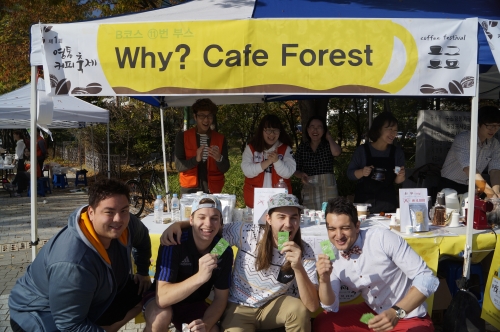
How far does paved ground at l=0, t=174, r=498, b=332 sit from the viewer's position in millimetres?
4910

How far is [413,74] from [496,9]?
1.98 metres

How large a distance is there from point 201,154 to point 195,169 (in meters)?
0.20

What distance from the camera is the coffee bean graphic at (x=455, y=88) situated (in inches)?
131

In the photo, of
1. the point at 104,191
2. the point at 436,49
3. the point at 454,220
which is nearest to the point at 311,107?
the point at 454,220

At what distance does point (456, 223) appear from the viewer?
3842 mm

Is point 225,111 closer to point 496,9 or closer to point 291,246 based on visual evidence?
point 496,9

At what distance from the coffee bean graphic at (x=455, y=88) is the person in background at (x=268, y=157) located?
1609mm

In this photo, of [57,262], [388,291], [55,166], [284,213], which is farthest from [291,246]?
[55,166]

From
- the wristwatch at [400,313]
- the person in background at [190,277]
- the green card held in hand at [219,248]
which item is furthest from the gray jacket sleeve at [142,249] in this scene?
the wristwatch at [400,313]

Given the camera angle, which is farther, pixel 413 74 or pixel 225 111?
pixel 225 111

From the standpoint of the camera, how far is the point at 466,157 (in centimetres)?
425

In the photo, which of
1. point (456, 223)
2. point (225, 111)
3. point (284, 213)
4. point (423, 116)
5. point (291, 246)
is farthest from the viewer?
point (225, 111)

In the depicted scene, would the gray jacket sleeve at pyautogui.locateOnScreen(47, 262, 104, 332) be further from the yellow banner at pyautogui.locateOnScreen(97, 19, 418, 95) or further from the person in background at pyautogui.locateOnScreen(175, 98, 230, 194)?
the person in background at pyautogui.locateOnScreen(175, 98, 230, 194)

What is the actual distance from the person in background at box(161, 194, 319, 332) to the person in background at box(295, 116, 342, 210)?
175 centimetres
